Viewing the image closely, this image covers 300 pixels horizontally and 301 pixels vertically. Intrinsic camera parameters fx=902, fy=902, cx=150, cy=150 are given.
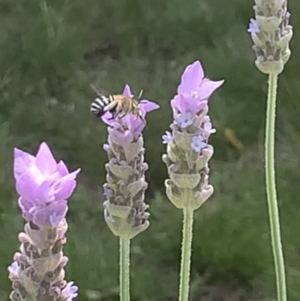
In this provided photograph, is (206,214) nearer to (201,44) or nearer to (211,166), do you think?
(211,166)

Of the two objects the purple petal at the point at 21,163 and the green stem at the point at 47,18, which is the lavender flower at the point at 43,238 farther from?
the green stem at the point at 47,18

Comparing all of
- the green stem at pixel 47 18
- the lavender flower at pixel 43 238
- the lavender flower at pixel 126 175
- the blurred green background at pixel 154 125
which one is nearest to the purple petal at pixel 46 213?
the lavender flower at pixel 43 238

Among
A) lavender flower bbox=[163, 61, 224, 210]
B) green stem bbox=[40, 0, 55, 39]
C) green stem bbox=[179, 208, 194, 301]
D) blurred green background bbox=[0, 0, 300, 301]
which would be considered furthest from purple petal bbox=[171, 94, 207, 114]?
green stem bbox=[40, 0, 55, 39]

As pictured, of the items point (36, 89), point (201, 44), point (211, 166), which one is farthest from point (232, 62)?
point (36, 89)

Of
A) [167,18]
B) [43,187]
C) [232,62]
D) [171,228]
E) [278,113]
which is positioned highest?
[167,18]

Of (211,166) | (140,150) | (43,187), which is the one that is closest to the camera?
(43,187)

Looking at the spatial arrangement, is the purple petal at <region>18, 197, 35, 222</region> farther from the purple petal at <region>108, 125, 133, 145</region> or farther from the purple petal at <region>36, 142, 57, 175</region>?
the purple petal at <region>108, 125, 133, 145</region>

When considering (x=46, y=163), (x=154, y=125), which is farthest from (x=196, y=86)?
(x=154, y=125)
